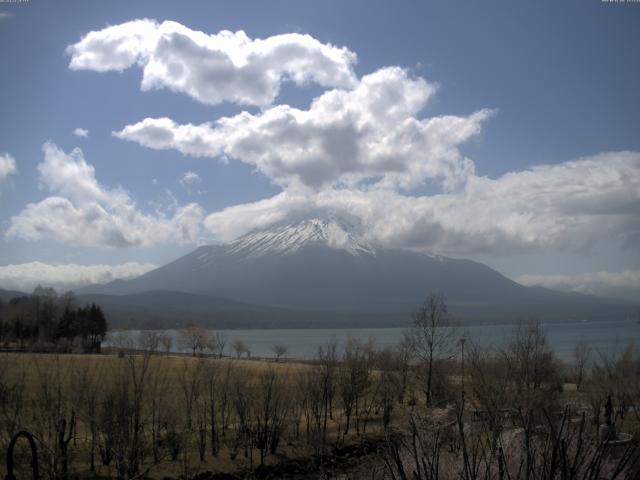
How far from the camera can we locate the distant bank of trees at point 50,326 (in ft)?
318

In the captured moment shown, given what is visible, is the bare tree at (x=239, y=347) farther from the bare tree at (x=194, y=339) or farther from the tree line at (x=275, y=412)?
the tree line at (x=275, y=412)

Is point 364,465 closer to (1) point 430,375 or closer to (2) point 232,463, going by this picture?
(2) point 232,463

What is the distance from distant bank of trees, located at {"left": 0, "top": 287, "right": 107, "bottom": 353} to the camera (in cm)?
9688

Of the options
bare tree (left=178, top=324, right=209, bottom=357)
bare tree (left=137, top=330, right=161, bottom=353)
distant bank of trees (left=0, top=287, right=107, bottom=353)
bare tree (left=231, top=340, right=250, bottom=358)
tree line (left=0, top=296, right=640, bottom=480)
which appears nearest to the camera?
tree line (left=0, top=296, right=640, bottom=480)

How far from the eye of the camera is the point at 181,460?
2781cm

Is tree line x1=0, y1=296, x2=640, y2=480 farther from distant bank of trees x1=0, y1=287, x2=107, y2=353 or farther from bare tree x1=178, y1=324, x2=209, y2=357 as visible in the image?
bare tree x1=178, y1=324, x2=209, y2=357

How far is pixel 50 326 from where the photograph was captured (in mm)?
101125

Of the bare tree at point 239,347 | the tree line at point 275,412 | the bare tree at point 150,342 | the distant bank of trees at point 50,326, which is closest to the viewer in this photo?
the tree line at point 275,412

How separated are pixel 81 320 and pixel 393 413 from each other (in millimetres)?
86589

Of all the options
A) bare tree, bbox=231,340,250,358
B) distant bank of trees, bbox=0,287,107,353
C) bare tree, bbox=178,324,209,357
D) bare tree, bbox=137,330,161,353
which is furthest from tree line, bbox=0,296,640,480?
bare tree, bbox=178,324,209,357

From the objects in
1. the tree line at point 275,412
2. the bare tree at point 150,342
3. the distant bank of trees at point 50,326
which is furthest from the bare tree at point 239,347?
the tree line at point 275,412

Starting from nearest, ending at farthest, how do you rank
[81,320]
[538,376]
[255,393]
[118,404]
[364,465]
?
[118,404] < [364,465] < [255,393] < [538,376] < [81,320]

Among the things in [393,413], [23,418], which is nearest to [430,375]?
[393,413]

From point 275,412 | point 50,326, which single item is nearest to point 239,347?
point 50,326
